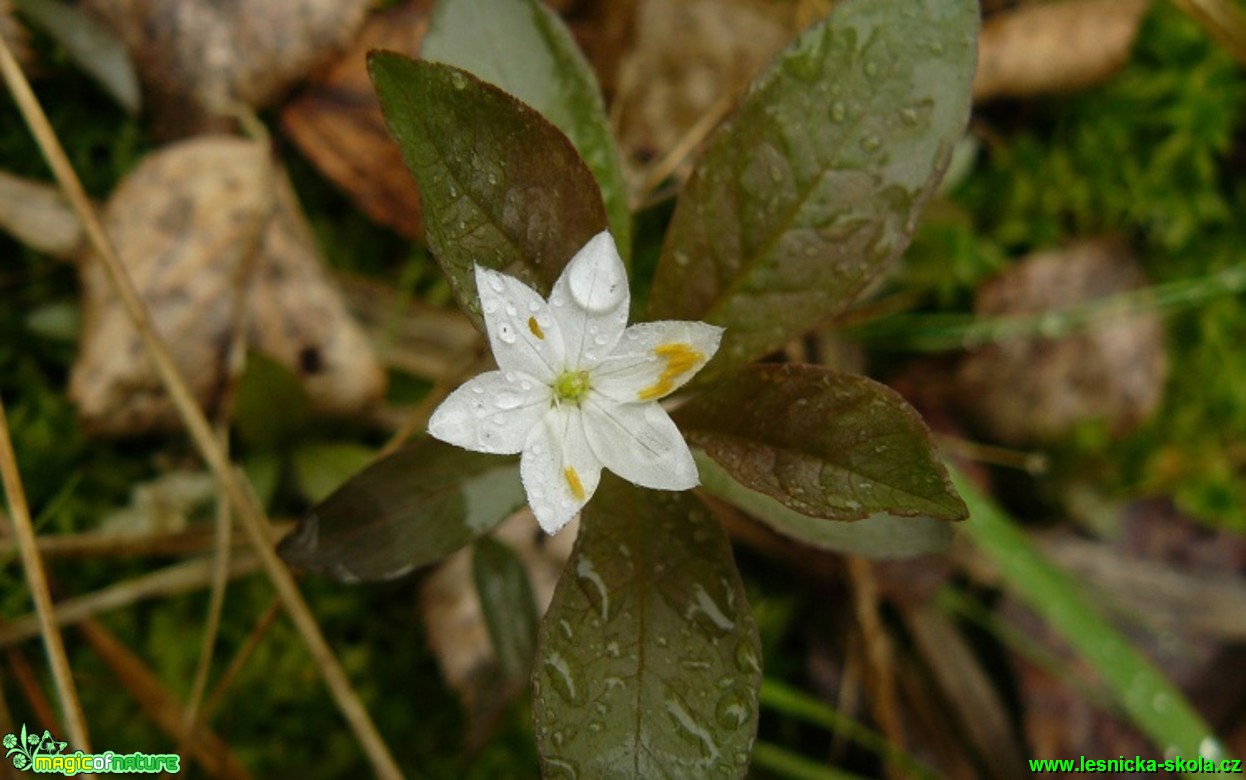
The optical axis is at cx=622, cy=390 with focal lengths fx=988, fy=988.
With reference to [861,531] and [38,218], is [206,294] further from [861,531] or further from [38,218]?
[861,531]

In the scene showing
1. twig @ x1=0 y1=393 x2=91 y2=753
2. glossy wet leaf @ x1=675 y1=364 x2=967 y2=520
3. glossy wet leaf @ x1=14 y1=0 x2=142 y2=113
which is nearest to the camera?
glossy wet leaf @ x1=675 y1=364 x2=967 y2=520

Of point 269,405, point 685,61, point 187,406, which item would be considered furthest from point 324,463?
point 685,61

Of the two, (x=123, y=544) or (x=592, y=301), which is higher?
(x=592, y=301)

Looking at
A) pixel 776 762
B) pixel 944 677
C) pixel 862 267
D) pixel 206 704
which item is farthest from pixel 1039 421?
pixel 206 704

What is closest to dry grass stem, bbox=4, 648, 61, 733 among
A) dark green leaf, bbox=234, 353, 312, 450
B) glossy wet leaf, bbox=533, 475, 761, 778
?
dark green leaf, bbox=234, 353, 312, 450
